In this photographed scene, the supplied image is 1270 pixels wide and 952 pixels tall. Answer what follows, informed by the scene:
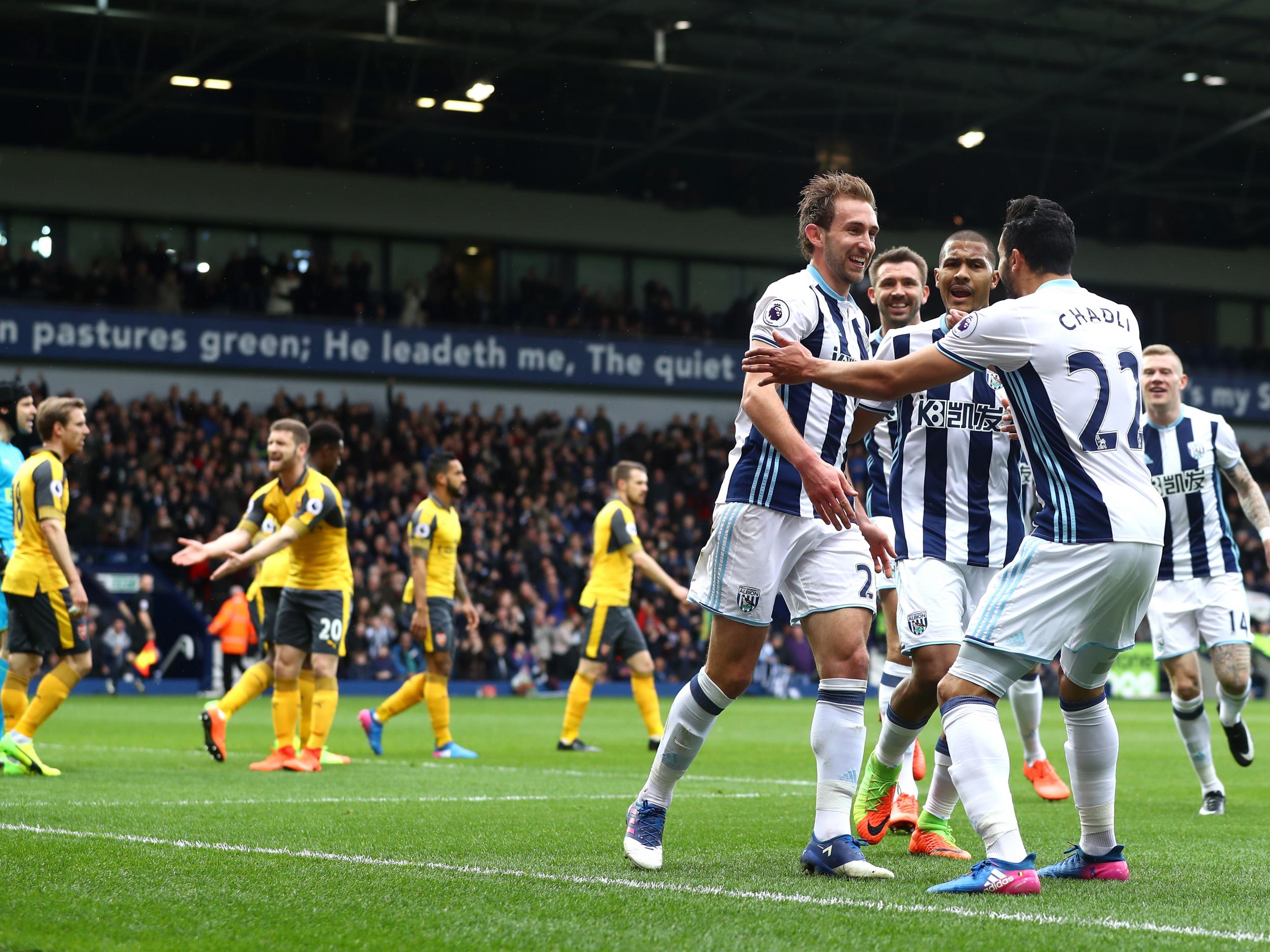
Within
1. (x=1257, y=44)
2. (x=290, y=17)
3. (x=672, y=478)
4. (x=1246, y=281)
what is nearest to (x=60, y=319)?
(x=290, y=17)

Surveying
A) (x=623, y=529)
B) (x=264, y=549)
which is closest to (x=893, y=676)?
(x=264, y=549)

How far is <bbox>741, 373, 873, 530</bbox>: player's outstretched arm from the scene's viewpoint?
509cm

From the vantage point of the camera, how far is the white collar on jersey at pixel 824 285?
570 centimetres

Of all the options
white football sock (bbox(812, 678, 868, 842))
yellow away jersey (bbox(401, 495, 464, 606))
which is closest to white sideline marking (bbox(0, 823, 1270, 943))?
white football sock (bbox(812, 678, 868, 842))

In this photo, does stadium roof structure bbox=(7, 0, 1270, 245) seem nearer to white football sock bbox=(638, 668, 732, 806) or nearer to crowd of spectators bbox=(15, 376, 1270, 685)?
crowd of spectators bbox=(15, 376, 1270, 685)

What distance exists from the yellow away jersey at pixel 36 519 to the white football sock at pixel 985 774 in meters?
6.79

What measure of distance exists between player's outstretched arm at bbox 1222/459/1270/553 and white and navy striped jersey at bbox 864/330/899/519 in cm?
234

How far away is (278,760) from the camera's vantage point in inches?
410

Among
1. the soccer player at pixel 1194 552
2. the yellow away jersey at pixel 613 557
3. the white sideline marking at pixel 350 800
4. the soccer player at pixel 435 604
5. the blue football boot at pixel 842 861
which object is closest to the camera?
the blue football boot at pixel 842 861

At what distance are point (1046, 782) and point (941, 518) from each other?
3.19m

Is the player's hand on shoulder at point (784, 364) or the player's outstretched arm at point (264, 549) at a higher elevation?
the player's hand on shoulder at point (784, 364)

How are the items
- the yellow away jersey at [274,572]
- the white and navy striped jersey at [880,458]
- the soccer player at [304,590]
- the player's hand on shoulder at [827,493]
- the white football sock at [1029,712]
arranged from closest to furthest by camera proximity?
the player's hand on shoulder at [827,493] → the white and navy striped jersey at [880,458] → the white football sock at [1029,712] → the soccer player at [304,590] → the yellow away jersey at [274,572]

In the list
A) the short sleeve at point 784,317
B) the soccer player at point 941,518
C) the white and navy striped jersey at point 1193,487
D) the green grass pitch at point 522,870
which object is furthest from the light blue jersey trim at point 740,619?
the white and navy striped jersey at point 1193,487

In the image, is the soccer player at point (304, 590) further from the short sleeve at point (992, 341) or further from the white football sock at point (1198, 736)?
the short sleeve at point (992, 341)
